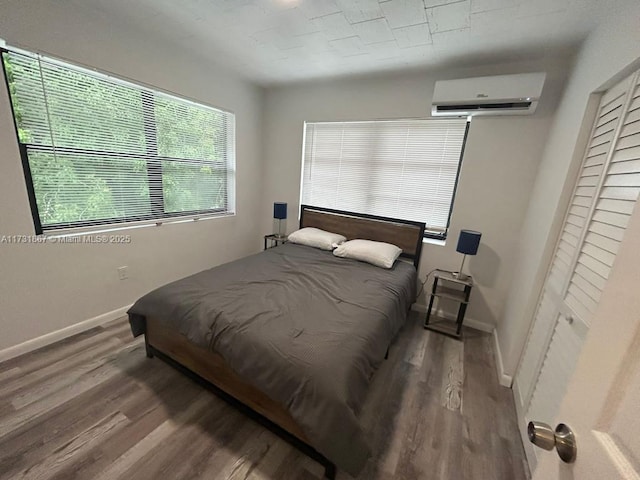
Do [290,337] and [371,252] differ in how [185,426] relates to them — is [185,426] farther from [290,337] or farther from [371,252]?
[371,252]

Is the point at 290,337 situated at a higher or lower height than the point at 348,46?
lower

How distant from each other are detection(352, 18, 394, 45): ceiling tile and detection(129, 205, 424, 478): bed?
6.16 ft

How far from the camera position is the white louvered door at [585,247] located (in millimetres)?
1100

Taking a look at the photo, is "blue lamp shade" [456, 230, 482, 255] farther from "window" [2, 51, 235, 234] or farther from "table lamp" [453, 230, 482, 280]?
"window" [2, 51, 235, 234]

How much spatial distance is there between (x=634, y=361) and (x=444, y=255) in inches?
96.0

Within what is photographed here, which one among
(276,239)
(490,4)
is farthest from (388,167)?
(276,239)

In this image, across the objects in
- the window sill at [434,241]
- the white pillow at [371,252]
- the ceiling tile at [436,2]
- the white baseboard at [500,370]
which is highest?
the ceiling tile at [436,2]

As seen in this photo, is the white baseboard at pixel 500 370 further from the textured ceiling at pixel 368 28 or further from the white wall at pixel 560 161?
the textured ceiling at pixel 368 28

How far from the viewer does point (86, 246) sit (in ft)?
A: 6.82

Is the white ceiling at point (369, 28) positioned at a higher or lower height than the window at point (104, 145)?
higher

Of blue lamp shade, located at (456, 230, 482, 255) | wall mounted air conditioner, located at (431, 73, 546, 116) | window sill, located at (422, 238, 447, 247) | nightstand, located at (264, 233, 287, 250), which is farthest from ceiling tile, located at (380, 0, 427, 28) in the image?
nightstand, located at (264, 233, 287, 250)

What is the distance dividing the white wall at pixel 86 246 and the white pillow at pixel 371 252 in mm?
1640

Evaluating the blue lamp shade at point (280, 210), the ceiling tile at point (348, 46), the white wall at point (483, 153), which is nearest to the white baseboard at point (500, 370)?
the white wall at point (483, 153)

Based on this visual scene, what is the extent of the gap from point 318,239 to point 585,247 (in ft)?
7.05
